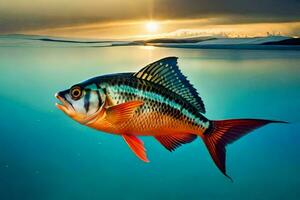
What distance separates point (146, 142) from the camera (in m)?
1.18

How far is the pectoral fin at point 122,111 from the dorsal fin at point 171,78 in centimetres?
8

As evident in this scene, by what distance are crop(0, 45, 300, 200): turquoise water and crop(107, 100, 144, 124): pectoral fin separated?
0.41ft

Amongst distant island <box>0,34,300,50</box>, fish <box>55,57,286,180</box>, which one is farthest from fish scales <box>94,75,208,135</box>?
distant island <box>0,34,300,50</box>

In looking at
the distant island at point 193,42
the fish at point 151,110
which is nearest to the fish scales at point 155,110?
the fish at point 151,110

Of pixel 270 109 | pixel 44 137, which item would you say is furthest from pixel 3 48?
pixel 270 109

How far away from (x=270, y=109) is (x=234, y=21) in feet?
0.91

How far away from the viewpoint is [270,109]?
127 centimetres

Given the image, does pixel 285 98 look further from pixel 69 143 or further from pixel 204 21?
pixel 69 143

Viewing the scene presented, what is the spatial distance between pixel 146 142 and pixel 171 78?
19cm

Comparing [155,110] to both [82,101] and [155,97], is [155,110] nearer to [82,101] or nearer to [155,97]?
[155,97]

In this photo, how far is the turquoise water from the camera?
1.22 metres

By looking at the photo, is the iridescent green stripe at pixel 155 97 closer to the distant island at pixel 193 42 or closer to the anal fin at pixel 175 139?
the anal fin at pixel 175 139

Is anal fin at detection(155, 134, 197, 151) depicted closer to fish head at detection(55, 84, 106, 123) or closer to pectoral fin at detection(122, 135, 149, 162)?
pectoral fin at detection(122, 135, 149, 162)

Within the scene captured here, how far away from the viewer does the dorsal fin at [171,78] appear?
112 cm
